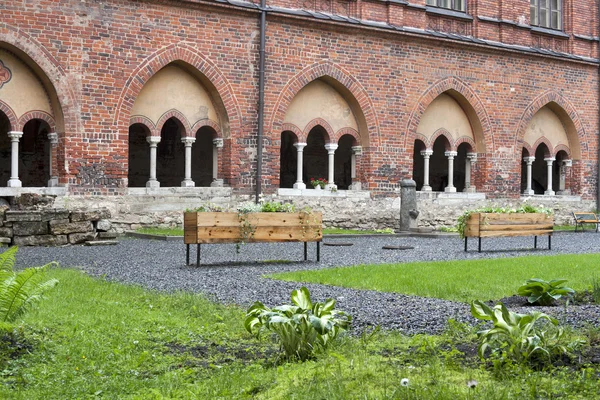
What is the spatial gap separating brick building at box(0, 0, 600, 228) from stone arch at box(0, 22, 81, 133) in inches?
1.2

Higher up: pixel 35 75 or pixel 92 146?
pixel 35 75

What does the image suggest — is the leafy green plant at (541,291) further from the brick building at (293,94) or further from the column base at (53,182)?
the column base at (53,182)

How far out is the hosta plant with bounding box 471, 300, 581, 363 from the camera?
4391mm

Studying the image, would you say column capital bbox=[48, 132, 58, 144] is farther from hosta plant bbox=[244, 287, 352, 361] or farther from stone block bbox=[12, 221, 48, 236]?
hosta plant bbox=[244, 287, 352, 361]

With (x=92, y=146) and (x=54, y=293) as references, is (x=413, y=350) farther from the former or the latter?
(x=92, y=146)

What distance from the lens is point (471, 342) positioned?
5195 millimetres

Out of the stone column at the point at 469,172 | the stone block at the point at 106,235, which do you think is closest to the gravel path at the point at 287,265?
the stone block at the point at 106,235

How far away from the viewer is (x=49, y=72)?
16953mm

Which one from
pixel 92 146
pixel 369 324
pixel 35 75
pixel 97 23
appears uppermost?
pixel 97 23

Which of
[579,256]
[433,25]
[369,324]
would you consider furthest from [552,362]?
[433,25]

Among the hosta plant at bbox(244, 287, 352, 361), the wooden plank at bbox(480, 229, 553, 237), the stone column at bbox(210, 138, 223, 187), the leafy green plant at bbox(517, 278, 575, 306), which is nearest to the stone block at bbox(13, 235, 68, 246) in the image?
the stone column at bbox(210, 138, 223, 187)

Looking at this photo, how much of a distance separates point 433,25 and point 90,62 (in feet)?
32.9

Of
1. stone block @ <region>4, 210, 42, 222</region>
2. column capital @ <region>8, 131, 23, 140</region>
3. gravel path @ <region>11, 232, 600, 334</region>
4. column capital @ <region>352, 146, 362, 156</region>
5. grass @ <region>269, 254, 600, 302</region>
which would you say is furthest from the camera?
column capital @ <region>352, 146, 362, 156</region>

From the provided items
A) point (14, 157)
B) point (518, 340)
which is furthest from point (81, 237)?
point (518, 340)
